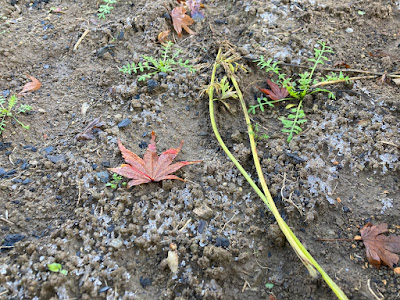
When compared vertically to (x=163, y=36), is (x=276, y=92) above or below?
below

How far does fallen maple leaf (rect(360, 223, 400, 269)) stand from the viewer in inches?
67.7

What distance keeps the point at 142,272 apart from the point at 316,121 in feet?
4.86

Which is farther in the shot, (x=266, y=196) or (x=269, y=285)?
(x=266, y=196)

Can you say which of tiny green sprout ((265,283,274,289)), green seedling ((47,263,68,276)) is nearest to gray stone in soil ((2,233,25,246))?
green seedling ((47,263,68,276))

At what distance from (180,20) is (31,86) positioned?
4.33 ft

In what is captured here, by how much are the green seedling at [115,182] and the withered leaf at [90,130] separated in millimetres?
369

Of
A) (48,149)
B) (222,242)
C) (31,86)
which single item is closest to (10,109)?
(31,86)

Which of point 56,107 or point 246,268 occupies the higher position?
point 56,107

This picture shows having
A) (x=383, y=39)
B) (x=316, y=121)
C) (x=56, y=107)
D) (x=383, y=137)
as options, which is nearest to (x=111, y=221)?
(x=56, y=107)

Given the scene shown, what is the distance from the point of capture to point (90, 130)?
2.23 metres

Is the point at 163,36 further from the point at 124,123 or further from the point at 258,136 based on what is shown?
the point at 258,136

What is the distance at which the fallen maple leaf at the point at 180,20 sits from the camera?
2809 mm

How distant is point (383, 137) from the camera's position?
214 cm

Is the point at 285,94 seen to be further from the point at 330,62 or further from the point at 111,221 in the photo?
the point at 111,221
